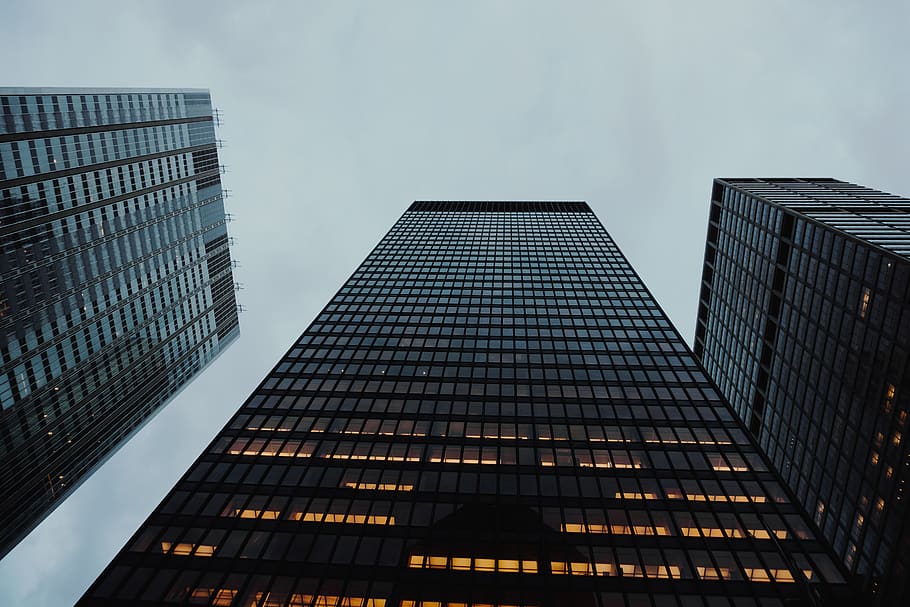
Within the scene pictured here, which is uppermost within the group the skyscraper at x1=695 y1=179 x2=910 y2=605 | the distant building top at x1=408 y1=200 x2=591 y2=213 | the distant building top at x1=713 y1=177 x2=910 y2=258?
the distant building top at x1=713 y1=177 x2=910 y2=258

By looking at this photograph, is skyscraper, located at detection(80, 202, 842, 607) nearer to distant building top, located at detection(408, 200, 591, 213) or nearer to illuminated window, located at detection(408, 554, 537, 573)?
illuminated window, located at detection(408, 554, 537, 573)

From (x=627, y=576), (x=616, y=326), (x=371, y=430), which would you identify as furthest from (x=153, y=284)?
(x=627, y=576)

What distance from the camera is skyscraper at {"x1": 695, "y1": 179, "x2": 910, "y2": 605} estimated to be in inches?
2026

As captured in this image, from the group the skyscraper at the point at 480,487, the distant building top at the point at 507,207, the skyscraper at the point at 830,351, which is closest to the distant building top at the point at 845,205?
the skyscraper at the point at 830,351

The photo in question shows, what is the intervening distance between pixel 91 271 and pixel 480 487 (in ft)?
300

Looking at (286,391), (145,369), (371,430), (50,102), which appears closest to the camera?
(371,430)

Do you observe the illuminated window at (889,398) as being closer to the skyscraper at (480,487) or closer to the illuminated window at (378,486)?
the skyscraper at (480,487)

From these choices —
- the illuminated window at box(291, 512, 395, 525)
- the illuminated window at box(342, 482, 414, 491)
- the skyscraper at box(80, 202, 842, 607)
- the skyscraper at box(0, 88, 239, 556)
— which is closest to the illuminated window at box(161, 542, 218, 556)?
the skyscraper at box(80, 202, 842, 607)

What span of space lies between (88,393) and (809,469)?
119888mm

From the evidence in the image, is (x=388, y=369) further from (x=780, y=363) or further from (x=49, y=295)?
(x=49, y=295)

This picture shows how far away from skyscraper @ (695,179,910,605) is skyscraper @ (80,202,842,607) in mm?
20631

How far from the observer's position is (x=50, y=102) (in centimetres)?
8231

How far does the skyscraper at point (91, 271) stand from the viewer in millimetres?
79125

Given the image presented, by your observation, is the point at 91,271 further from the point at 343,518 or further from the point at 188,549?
the point at 343,518
